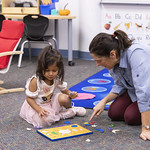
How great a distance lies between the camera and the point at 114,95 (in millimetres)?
2338

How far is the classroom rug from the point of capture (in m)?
2.76

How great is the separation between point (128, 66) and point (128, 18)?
245 cm

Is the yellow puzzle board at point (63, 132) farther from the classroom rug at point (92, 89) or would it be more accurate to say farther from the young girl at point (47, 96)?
the classroom rug at point (92, 89)

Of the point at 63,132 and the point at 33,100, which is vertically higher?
the point at 33,100

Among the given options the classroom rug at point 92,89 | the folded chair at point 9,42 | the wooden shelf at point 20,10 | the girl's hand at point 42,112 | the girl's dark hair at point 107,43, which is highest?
the girl's dark hair at point 107,43

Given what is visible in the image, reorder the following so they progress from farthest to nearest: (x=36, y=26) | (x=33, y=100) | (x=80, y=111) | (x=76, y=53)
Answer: (x=76, y=53), (x=36, y=26), (x=80, y=111), (x=33, y=100)

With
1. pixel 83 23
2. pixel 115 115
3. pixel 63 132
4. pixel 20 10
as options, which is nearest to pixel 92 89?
pixel 115 115

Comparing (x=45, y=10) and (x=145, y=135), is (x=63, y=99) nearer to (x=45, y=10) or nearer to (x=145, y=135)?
(x=145, y=135)

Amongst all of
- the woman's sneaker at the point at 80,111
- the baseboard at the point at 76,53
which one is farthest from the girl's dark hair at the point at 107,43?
the baseboard at the point at 76,53

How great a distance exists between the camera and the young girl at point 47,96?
2.19 meters

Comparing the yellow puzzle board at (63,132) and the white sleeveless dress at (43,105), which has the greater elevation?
the white sleeveless dress at (43,105)

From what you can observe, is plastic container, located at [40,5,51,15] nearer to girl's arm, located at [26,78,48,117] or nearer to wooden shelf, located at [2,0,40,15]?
wooden shelf, located at [2,0,40,15]

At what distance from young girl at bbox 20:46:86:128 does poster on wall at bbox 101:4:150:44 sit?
7.15 feet

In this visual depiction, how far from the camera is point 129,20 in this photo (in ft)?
14.6
